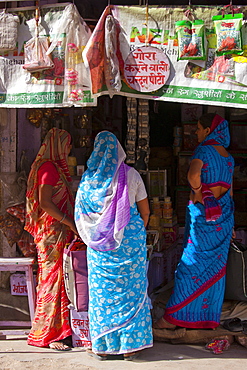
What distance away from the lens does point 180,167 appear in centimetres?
654

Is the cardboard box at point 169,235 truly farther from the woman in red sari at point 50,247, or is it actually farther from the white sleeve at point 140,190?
the white sleeve at point 140,190

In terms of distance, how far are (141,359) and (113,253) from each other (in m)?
0.87

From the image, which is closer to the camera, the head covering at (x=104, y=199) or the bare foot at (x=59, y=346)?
the head covering at (x=104, y=199)

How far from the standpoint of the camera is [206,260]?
13.9 ft

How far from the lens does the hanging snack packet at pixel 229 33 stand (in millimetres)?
3752

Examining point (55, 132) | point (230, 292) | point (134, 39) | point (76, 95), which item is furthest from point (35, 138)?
point (230, 292)

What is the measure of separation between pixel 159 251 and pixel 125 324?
1305 millimetres

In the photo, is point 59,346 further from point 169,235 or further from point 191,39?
point 191,39

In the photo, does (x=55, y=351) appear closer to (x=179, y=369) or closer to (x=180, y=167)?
(x=179, y=369)

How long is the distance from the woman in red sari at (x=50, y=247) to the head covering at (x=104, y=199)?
0.35 m

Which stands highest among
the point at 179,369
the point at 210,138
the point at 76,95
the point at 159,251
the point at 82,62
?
the point at 82,62

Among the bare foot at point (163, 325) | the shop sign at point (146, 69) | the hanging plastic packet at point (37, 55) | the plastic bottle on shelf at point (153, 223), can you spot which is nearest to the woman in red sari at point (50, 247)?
the hanging plastic packet at point (37, 55)

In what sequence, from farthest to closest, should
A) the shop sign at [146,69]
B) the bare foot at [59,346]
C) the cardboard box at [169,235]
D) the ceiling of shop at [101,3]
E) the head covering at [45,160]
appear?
1. the cardboard box at [169,235]
2. the ceiling of shop at [101,3]
3. the head covering at [45,160]
4. the bare foot at [59,346]
5. the shop sign at [146,69]

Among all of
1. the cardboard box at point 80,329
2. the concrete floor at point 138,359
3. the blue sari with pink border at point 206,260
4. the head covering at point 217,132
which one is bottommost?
the concrete floor at point 138,359
